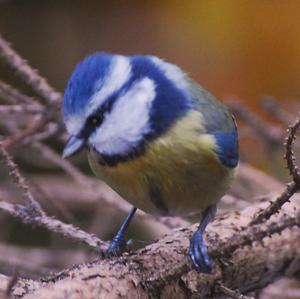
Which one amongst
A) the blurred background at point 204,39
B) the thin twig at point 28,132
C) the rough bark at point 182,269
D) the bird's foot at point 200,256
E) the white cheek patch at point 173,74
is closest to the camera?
the rough bark at point 182,269

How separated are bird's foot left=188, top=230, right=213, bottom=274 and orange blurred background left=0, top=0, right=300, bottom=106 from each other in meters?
1.61

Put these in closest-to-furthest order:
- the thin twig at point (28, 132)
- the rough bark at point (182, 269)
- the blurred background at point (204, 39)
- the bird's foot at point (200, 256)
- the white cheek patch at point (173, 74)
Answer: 1. the rough bark at point (182, 269)
2. the bird's foot at point (200, 256)
3. the white cheek patch at point (173, 74)
4. the thin twig at point (28, 132)
5. the blurred background at point (204, 39)

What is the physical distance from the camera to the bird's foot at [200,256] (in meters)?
0.88

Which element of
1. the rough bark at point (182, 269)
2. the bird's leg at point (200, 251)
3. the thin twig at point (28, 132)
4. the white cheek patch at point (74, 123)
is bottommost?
the thin twig at point (28, 132)

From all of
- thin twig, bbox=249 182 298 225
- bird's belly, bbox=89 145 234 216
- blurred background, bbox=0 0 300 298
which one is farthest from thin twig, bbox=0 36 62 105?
blurred background, bbox=0 0 300 298

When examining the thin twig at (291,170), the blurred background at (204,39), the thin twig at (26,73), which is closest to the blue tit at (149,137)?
the thin twig at (291,170)

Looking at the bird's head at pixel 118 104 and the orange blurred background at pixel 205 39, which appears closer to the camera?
the bird's head at pixel 118 104

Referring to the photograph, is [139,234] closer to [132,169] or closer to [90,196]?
[90,196]

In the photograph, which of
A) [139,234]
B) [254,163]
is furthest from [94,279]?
[254,163]

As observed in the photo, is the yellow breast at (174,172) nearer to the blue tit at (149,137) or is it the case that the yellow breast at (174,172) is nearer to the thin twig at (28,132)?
the blue tit at (149,137)

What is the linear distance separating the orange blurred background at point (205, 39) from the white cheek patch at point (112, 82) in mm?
1582

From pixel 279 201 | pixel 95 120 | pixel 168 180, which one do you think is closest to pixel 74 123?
pixel 95 120

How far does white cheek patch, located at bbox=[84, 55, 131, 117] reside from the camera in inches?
35.0

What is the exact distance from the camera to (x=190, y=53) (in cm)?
274
